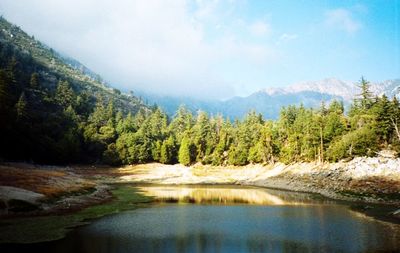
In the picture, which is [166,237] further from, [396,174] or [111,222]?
[396,174]

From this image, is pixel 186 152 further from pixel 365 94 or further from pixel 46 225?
pixel 46 225

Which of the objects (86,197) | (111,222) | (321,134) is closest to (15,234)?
(111,222)

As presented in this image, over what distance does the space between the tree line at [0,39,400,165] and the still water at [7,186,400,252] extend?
46323mm

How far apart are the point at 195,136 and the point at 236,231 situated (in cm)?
13218

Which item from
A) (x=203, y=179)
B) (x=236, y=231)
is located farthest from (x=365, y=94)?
(x=236, y=231)

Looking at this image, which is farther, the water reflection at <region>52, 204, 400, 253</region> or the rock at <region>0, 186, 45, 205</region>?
the rock at <region>0, 186, 45, 205</region>

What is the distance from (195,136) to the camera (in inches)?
6993

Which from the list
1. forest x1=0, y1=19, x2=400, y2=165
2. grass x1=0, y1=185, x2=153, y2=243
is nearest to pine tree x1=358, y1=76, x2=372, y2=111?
forest x1=0, y1=19, x2=400, y2=165

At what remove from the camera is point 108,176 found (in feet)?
456

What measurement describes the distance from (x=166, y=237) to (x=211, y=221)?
1257 cm

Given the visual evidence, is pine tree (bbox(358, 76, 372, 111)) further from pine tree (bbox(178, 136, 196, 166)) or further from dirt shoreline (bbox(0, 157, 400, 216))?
pine tree (bbox(178, 136, 196, 166))

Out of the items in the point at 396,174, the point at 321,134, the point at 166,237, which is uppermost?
the point at 321,134

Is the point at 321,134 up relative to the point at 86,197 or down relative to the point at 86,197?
up

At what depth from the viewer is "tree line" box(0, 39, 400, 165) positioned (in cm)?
10275
